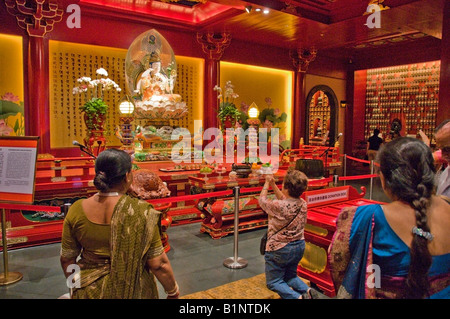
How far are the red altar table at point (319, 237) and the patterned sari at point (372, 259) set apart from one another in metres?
1.35

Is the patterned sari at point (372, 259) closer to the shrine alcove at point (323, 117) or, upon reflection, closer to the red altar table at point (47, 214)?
the red altar table at point (47, 214)

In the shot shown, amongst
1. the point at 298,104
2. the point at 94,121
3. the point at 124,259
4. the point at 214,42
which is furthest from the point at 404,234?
the point at 298,104

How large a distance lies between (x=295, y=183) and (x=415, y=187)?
1261 mm

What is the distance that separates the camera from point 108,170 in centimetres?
148

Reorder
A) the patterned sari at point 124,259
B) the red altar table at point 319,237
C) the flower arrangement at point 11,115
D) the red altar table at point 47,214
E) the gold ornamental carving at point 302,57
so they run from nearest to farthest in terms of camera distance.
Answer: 1. the patterned sari at point 124,259
2. the red altar table at point 319,237
3. the red altar table at point 47,214
4. the flower arrangement at point 11,115
5. the gold ornamental carving at point 302,57

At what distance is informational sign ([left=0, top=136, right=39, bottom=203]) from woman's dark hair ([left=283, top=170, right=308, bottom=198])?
208 centimetres

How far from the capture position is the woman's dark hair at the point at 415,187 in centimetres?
110

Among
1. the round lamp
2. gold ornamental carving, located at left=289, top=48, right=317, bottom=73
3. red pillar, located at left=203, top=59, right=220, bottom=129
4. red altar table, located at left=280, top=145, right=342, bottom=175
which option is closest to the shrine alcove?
gold ornamental carving, located at left=289, top=48, right=317, bottom=73

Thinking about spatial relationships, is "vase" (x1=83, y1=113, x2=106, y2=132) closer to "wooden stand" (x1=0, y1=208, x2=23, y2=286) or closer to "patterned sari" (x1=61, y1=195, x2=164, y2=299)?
"wooden stand" (x1=0, y1=208, x2=23, y2=286)

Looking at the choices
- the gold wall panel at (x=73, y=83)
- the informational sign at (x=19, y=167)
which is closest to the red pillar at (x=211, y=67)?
the gold wall panel at (x=73, y=83)

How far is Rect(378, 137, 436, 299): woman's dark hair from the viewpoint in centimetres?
110

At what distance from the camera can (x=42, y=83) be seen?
579 centimetres

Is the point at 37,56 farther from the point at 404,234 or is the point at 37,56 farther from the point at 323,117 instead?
the point at 323,117

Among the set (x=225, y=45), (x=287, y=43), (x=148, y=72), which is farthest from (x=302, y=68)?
(x=148, y=72)
